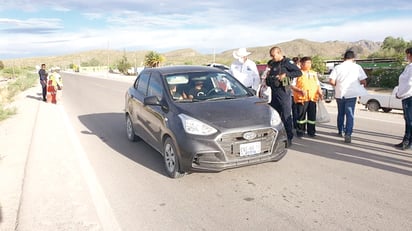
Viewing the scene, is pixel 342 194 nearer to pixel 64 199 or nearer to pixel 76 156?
pixel 64 199

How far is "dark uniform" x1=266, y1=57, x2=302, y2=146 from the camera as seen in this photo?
6.27m

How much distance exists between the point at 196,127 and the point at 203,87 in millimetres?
1293

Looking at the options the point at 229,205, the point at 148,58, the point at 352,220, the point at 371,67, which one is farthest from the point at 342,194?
the point at 148,58

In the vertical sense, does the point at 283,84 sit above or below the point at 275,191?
above

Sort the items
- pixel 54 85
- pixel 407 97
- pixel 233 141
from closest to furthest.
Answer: pixel 233 141, pixel 407 97, pixel 54 85

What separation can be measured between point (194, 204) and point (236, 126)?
116cm

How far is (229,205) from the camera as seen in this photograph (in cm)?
410

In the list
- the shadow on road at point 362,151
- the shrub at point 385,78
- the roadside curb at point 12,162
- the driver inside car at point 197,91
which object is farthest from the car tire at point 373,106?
the shrub at point 385,78

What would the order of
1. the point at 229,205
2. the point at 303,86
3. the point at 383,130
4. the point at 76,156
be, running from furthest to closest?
the point at 383,130
the point at 303,86
the point at 76,156
the point at 229,205

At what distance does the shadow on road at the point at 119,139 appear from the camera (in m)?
5.98

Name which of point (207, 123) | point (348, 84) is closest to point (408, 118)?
point (348, 84)

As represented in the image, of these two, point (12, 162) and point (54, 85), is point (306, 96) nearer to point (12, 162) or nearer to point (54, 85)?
point (12, 162)

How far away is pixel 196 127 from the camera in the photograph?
464 cm

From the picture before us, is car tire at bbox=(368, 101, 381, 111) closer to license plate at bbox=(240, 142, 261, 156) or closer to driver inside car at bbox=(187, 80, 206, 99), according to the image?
driver inside car at bbox=(187, 80, 206, 99)
